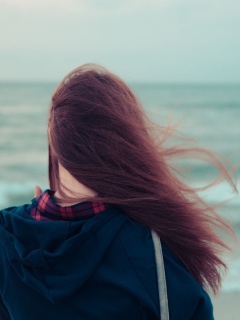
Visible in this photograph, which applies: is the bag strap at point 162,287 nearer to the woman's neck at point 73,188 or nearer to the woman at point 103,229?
the woman at point 103,229

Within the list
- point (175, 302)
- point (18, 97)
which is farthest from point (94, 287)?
point (18, 97)

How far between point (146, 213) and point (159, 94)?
113ft

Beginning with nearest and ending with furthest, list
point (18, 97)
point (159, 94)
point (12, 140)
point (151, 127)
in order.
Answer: point (151, 127) < point (12, 140) < point (18, 97) < point (159, 94)

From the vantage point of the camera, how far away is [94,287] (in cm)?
146

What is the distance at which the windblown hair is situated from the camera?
1.51 m

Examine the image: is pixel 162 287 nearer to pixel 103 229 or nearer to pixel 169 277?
pixel 169 277

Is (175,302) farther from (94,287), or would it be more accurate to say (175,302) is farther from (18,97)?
(18,97)

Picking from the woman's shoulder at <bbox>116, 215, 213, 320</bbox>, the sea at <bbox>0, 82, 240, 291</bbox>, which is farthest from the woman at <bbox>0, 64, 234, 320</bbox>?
the sea at <bbox>0, 82, 240, 291</bbox>

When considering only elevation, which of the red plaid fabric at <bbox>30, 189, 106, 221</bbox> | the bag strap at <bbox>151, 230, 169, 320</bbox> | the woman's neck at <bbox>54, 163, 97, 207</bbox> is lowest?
the bag strap at <bbox>151, 230, 169, 320</bbox>

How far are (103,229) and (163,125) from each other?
52cm

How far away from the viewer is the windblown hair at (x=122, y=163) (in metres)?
1.51

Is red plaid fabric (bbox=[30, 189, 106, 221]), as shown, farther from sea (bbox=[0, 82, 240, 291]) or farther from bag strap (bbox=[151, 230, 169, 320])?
sea (bbox=[0, 82, 240, 291])

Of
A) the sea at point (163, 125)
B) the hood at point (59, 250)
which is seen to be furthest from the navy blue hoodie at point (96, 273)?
the sea at point (163, 125)

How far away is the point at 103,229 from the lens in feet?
4.81
